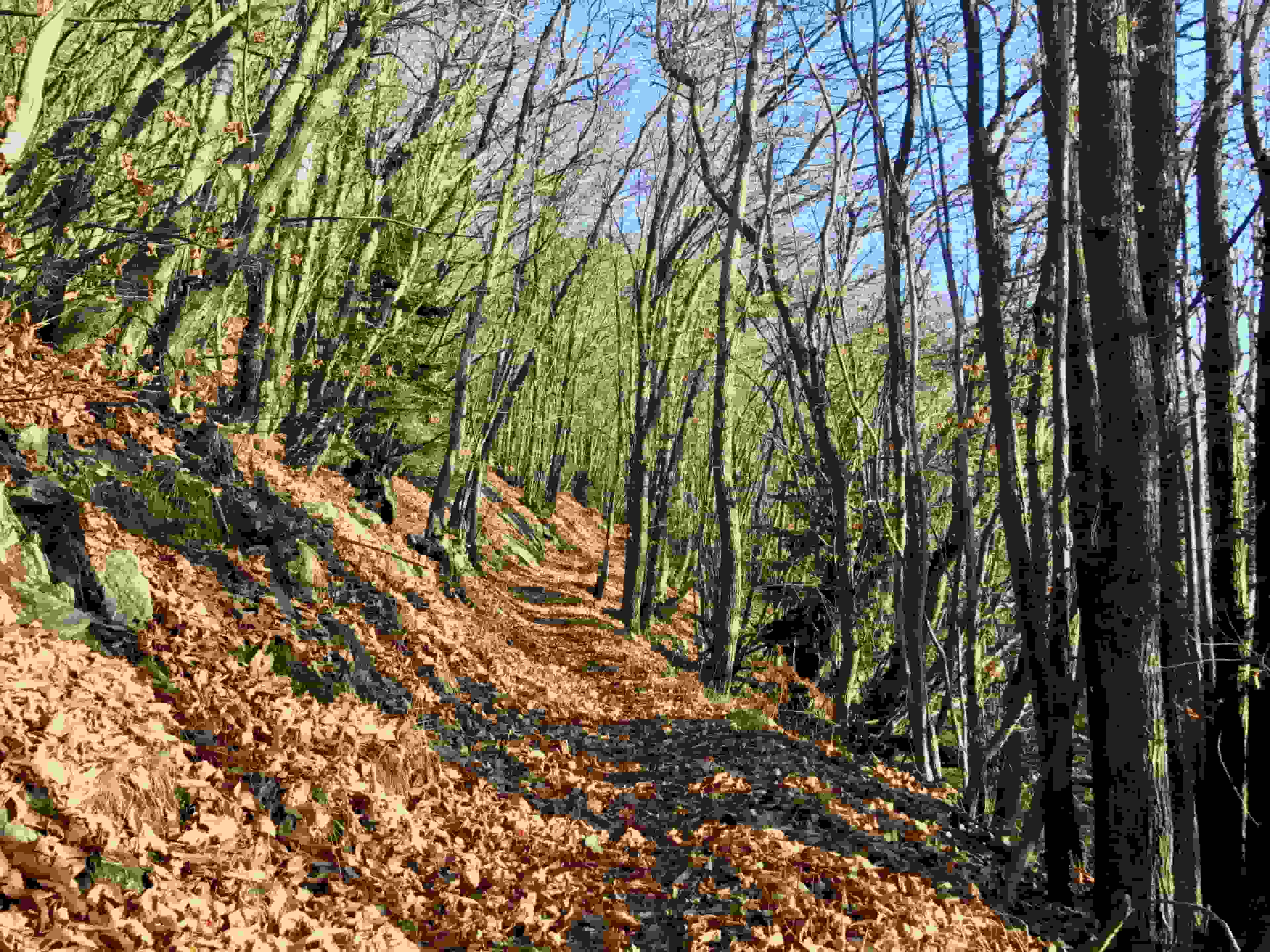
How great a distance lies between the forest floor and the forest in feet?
3.52

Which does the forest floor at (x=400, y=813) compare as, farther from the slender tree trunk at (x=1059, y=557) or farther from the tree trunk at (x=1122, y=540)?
the tree trunk at (x=1122, y=540)

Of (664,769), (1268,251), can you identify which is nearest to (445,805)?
(664,769)

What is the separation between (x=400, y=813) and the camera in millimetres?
4426

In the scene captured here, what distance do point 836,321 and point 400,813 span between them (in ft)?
33.3

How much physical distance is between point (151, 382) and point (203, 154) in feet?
6.38

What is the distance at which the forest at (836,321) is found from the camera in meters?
4.16

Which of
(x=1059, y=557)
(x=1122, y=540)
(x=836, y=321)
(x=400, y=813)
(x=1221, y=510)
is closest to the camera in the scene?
(x=1122, y=540)

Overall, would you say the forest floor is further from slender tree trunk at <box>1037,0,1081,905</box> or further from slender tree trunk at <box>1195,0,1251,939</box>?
slender tree trunk at <box>1195,0,1251,939</box>

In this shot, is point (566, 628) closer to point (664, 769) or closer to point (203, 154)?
point (664, 769)

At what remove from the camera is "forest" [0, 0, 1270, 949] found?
416 centimetres

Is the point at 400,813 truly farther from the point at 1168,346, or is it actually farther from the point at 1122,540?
the point at 1168,346

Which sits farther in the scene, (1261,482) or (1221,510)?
(1221,510)

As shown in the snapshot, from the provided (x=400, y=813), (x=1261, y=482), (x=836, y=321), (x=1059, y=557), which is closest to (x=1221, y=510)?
(x=1261, y=482)

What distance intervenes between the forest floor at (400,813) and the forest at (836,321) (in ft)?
3.52
